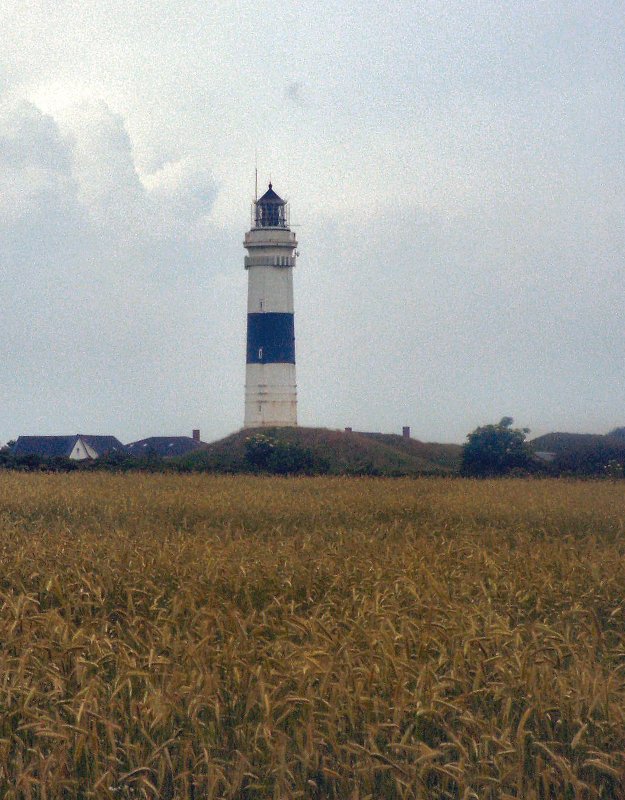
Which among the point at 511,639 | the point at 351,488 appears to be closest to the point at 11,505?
the point at 351,488

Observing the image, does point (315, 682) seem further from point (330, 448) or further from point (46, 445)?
point (46, 445)

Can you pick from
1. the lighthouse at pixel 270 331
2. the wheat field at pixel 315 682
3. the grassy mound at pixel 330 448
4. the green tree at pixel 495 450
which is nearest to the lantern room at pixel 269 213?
the lighthouse at pixel 270 331

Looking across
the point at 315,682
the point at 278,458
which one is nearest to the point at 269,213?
the point at 278,458

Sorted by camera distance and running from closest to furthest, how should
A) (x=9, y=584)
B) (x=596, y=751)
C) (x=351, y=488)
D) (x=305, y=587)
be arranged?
(x=596, y=751) → (x=305, y=587) → (x=9, y=584) → (x=351, y=488)

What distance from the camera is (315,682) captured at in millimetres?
5898

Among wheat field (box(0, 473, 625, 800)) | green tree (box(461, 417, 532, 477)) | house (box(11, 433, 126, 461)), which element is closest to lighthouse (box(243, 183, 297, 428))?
green tree (box(461, 417, 532, 477))

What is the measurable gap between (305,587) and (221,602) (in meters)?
1.08

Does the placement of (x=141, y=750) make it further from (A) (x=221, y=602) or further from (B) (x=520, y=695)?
(A) (x=221, y=602)

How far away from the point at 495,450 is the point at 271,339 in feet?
59.6

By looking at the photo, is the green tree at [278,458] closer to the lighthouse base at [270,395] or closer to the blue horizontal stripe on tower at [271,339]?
the lighthouse base at [270,395]

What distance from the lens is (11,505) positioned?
19.5m

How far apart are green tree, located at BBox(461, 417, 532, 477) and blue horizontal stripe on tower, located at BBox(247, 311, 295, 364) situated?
52.8 ft

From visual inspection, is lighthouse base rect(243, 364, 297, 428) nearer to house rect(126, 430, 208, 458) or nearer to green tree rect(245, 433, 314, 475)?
green tree rect(245, 433, 314, 475)

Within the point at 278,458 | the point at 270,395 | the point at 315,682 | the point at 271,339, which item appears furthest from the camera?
the point at 271,339
